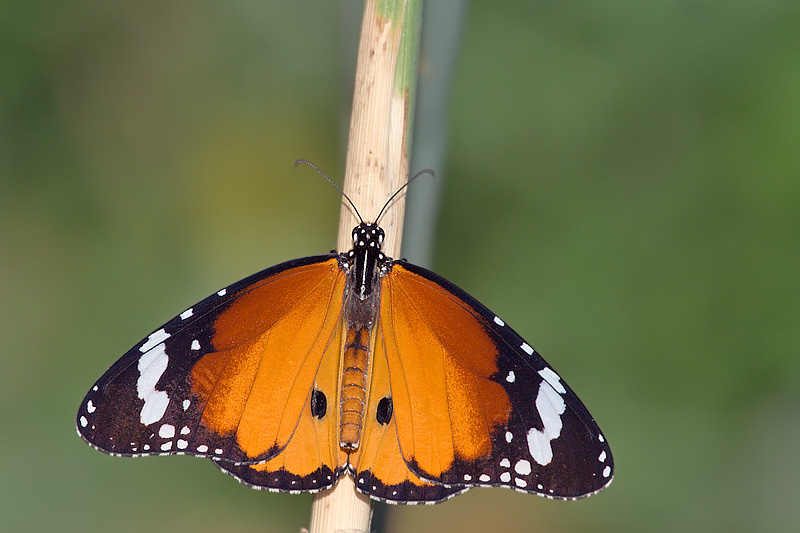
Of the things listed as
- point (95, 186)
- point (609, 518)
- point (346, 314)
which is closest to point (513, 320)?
point (609, 518)

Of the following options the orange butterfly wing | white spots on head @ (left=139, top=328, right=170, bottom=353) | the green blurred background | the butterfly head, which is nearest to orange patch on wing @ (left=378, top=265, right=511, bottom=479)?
the orange butterfly wing

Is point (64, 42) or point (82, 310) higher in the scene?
point (64, 42)

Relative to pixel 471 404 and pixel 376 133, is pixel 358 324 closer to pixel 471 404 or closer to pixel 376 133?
pixel 471 404

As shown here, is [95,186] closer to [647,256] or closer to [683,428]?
[647,256]

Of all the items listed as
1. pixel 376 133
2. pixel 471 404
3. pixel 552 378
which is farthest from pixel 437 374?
pixel 376 133

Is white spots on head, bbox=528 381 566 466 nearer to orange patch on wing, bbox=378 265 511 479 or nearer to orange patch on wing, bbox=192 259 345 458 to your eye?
orange patch on wing, bbox=378 265 511 479

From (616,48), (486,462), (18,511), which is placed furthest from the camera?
(616,48)
